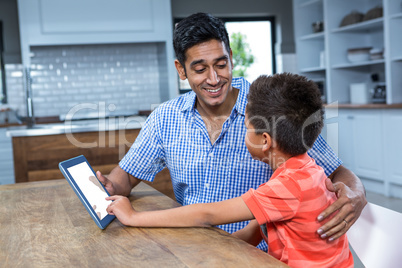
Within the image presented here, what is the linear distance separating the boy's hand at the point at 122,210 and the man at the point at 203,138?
1.02ft

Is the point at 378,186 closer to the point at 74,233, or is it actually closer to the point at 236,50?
the point at 236,50

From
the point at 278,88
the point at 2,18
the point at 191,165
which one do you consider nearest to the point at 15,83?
the point at 2,18

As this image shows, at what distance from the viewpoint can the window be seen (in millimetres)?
6992

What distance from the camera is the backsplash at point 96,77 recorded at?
5.54 metres

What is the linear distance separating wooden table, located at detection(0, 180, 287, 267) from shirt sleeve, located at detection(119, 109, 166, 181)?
0.97 feet

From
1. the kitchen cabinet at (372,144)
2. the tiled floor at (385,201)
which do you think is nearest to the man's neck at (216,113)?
the kitchen cabinet at (372,144)

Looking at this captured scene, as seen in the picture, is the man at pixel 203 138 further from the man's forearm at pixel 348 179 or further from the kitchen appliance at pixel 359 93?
the kitchen appliance at pixel 359 93

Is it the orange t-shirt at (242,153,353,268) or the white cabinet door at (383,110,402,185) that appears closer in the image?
the orange t-shirt at (242,153,353,268)

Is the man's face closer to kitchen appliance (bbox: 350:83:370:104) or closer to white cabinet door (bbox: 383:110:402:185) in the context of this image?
white cabinet door (bbox: 383:110:402:185)

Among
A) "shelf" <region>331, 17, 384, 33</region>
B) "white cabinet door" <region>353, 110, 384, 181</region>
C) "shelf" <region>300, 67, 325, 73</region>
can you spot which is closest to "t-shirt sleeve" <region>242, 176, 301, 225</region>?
"white cabinet door" <region>353, 110, 384, 181</region>

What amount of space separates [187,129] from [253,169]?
29 centimetres

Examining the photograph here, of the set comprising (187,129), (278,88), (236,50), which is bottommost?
(187,129)

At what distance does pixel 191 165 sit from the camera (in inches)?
68.8

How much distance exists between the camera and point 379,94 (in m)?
5.07
